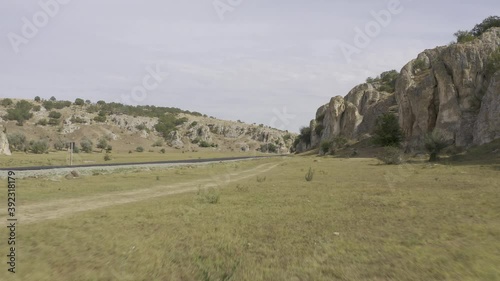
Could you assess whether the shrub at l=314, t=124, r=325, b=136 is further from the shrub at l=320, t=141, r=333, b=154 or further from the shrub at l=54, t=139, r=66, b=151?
the shrub at l=54, t=139, r=66, b=151

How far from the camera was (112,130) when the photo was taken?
Result: 129125mm

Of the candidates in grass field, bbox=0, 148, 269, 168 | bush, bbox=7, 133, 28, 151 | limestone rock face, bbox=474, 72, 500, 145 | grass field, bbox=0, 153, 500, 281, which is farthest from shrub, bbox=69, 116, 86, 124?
grass field, bbox=0, 153, 500, 281

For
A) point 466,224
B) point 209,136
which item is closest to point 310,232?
point 466,224

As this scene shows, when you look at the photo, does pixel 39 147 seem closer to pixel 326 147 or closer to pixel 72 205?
pixel 326 147

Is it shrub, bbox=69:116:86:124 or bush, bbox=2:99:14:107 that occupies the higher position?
bush, bbox=2:99:14:107

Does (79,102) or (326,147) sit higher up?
(79,102)

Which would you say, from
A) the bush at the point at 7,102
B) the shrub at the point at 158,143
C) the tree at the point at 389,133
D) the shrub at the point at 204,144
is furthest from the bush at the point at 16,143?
the shrub at the point at 204,144

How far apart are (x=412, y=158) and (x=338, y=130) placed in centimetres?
5474

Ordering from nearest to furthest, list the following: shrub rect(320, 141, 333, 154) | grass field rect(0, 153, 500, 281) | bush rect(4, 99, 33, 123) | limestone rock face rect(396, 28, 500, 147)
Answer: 1. grass field rect(0, 153, 500, 281)
2. limestone rock face rect(396, 28, 500, 147)
3. shrub rect(320, 141, 333, 154)
4. bush rect(4, 99, 33, 123)

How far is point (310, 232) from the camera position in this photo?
10367 mm

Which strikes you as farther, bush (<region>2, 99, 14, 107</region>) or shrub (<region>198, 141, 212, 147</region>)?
shrub (<region>198, 141, 212, 147</region>)

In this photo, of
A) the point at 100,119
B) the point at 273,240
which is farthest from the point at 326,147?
the point at 100,119

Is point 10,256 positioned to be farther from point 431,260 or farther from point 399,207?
point 399,207

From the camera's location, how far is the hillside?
107375 mm
